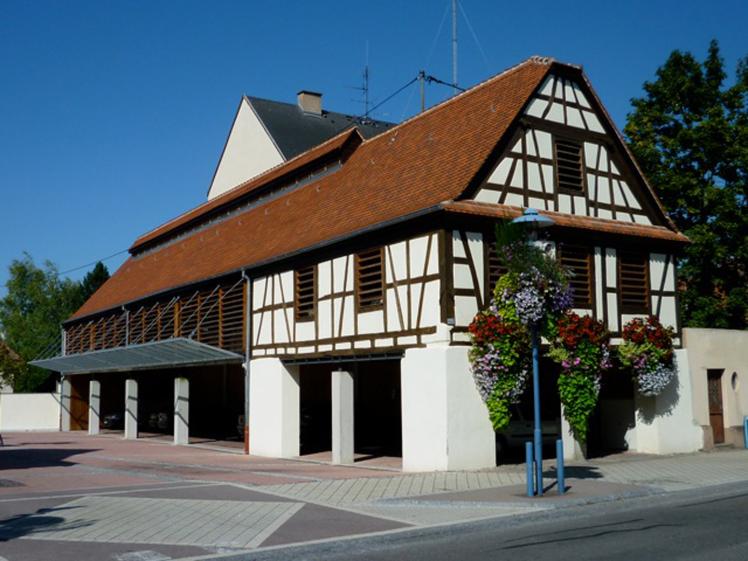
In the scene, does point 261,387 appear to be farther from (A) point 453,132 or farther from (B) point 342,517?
(B) point 342,517

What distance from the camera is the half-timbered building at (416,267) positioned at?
18.0m

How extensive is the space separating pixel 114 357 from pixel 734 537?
26.3 meters

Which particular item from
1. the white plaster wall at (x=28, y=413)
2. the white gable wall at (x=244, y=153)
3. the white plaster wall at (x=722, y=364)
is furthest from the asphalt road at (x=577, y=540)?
the white plaster wall at (x=28, y=413)

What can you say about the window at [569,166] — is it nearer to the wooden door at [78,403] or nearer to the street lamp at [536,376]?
the street lamp at [536,376]

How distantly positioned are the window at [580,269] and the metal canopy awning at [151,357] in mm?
9991

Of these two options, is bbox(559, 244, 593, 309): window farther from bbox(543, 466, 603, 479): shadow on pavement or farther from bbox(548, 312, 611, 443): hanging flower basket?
bbox(543, 466, 603, 479): shadow on pavement

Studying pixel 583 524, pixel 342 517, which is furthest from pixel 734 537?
pixel 342 517

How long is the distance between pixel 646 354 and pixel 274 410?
9.74 metres

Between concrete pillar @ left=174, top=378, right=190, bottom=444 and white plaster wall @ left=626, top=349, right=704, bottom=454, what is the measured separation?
14515 mm

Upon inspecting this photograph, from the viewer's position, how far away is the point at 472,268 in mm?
18203

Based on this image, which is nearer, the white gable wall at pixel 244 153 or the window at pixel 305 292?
the window at pixel 305 292

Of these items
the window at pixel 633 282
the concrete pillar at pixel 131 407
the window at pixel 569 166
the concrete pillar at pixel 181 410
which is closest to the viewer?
the window at pixel 569 166

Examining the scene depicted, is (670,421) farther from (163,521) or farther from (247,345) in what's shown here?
(163,521)

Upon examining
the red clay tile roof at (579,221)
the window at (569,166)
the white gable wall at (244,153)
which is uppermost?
the white gable wall at (244,153)
